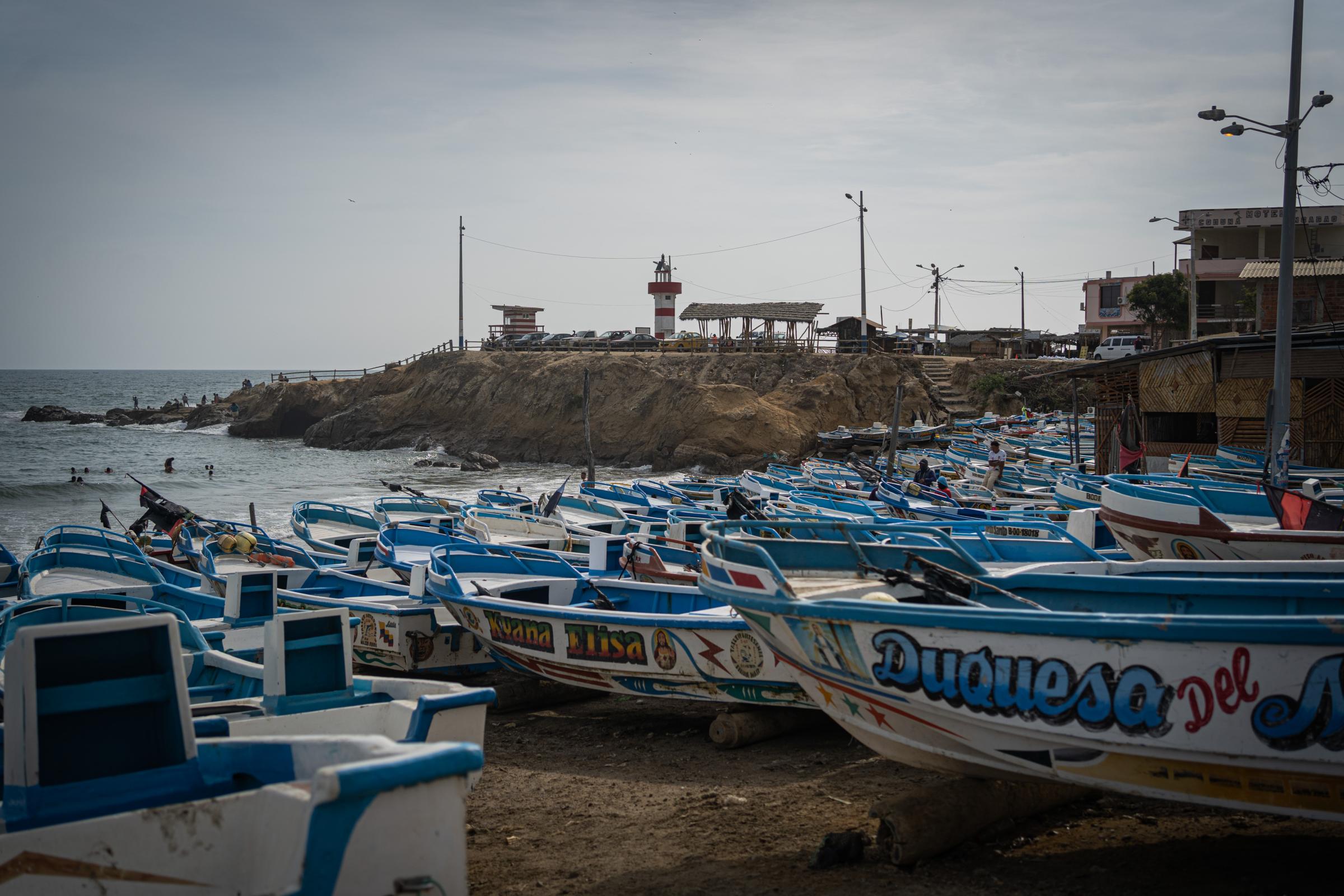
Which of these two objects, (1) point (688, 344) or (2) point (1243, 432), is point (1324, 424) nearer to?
(2) point (1243, 432)

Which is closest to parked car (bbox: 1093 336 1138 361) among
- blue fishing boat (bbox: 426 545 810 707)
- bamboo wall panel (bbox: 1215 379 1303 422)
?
bamboo wall panel (bbox: 1215 379 1303 422)

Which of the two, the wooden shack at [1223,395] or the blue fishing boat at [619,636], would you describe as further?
the wooden shack at [1223,395]

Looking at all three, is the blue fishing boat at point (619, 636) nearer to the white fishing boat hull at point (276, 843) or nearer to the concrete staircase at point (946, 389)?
the white fishing boat hull at point (276, 843)

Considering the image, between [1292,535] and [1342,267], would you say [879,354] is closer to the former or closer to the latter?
[1342,267]

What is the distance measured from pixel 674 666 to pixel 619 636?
65 centimetres

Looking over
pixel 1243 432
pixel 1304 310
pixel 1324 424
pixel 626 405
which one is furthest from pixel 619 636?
pixel 626 405

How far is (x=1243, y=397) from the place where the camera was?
22.1 metres

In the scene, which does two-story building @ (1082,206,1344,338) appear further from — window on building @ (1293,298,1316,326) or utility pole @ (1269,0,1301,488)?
utility pole @ (1269,0,1301,488)

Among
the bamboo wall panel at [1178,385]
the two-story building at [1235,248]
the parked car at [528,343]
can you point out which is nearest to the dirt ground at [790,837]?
the bamboo wall panel at [1178,385]

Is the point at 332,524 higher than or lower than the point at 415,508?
lower

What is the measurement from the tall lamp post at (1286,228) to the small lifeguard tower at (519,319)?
64.1m

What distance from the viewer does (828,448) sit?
46250mm

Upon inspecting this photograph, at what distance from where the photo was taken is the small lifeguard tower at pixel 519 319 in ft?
251

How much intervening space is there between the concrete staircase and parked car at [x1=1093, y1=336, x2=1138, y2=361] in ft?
23.3
